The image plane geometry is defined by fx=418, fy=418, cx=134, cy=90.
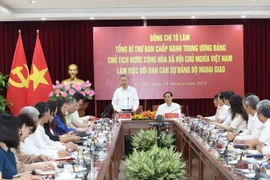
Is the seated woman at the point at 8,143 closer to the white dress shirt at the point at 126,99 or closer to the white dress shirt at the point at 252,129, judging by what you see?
the white dress shirt at the point at 252,129

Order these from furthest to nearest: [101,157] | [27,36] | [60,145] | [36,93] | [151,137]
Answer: [27,36] → [36,93] → [151,137] → [60,145] → [101,157]

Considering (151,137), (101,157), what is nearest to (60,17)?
(151,137)

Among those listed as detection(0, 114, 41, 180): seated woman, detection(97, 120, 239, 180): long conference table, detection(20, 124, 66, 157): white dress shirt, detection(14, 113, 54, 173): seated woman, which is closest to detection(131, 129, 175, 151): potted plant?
detection(97, 120, 239, 180): long conference table

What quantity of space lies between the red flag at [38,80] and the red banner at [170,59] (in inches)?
36.9

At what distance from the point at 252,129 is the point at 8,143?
9.58 feet

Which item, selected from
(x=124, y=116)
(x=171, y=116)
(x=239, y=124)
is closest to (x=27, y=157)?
(x=239, y=124)

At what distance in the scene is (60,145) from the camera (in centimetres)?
409

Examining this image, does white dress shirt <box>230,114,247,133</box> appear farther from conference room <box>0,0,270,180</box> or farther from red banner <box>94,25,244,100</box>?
red banner <box>94,25,244,100</box>

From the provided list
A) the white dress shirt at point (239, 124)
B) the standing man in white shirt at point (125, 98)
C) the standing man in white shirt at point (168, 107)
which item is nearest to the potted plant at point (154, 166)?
the white dress shirt at point (239, 124)

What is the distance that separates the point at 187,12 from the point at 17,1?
3081mm

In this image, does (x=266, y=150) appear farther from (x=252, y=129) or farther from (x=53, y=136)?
(x=53, y=136)

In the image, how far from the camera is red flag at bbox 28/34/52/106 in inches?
303

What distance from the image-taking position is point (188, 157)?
4609mm

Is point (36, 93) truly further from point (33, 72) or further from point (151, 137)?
point (151, 137)
